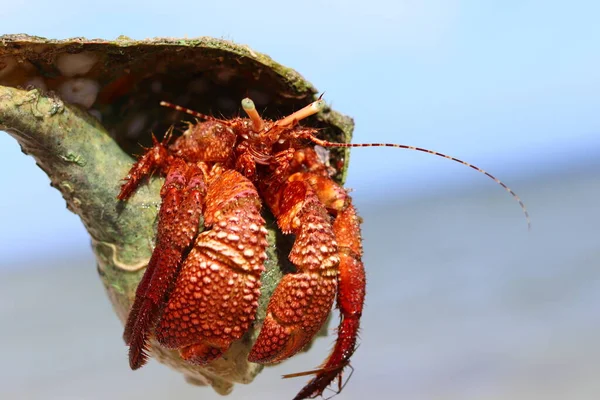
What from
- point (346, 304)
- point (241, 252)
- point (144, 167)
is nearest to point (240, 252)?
point (241, 252)

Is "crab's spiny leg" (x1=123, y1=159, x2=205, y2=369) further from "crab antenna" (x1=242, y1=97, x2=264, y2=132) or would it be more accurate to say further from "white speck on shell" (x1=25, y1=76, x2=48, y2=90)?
"white speck on shell" (x1=25, y1=76, x2=48, y2=90)

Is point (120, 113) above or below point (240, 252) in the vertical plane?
above

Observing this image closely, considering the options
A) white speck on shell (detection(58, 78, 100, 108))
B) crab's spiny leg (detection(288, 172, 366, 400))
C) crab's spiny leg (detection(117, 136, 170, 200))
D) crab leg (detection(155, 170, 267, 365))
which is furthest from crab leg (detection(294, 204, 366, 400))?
white speck on shell (detection(58, 78, 100, 108))

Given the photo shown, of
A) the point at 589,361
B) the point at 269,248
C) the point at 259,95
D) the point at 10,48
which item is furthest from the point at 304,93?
the point at 589,361

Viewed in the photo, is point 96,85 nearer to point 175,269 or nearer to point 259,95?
point 259,95

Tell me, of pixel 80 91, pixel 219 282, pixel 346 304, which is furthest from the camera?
pixel 80 91

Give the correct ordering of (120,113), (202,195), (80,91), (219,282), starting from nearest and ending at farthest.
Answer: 1. (219,282)
2. (202,195)
3. (80,91)
4. (120,113)

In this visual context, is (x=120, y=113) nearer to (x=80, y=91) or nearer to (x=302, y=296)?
(x=80, y=91)
